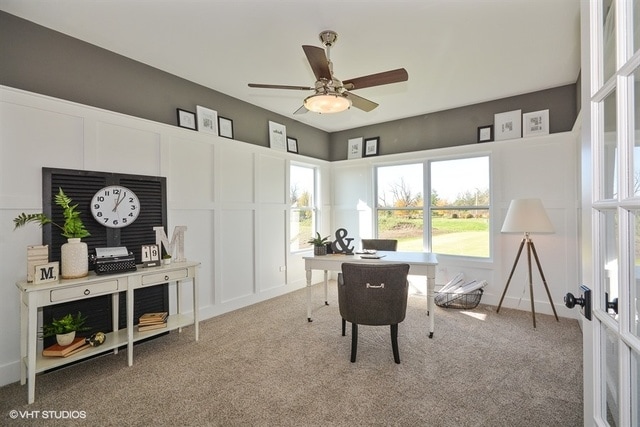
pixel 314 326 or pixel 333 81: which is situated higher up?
pixel 333 81

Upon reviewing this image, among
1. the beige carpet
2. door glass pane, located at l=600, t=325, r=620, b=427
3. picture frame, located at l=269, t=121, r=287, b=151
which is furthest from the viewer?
picture frame, located at l=269, t=121, r=287, b=151

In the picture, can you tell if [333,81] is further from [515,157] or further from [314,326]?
[515,157]

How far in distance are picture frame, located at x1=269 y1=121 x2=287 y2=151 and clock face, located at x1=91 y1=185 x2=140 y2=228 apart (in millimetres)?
2176

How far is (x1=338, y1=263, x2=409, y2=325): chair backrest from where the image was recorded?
245 cm

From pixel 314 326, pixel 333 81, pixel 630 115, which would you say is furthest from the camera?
pixel 314 326

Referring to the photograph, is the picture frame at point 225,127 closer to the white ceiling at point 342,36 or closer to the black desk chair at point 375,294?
the white ceiling at point 342,36

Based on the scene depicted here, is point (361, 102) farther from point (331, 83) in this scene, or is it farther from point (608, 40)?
point (608, 40)

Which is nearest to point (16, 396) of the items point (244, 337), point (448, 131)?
point (244, 337)

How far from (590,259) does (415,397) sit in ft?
5.07

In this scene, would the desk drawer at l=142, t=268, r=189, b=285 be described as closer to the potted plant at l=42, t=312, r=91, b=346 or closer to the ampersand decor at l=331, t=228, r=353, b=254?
the potted plant at l=42, t=312, r=91, b=346

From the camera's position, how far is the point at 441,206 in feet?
15.3

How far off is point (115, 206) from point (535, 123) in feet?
16.3

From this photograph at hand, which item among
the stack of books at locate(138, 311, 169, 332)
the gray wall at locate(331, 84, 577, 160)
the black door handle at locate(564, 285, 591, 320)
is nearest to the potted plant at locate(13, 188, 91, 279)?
the stack of books at locate(138, 311, 169, 332)

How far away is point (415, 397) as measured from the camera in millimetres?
2078
